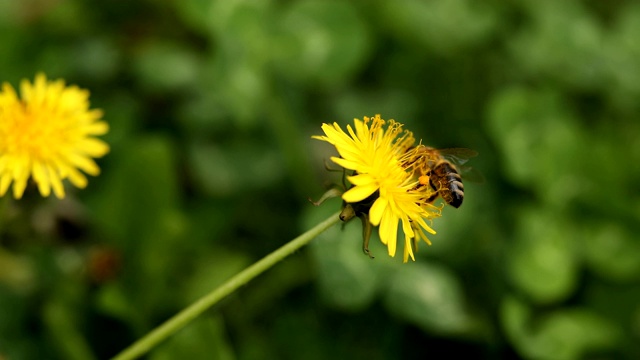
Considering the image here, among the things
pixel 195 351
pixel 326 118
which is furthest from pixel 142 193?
pixel 326 118

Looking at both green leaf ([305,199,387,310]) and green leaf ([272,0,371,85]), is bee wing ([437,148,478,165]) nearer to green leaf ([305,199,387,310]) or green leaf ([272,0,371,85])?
green leaf ([305,199,387,310])

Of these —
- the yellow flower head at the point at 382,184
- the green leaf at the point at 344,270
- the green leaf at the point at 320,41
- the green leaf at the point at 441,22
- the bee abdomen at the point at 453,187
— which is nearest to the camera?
the yellow flower head at the point at 382,184

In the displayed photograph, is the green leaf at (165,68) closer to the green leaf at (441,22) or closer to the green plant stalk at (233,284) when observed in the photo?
the green leaf at (441,22)

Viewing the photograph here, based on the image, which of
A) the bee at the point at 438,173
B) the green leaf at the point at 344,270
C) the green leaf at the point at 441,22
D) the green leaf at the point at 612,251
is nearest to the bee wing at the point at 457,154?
the bee at the point at 438,173

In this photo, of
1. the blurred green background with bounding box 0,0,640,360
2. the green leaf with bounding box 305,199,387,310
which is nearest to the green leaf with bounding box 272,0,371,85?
the blurred green background with bounding box 0,0,640,360

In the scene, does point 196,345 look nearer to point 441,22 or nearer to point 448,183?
point 448,183
